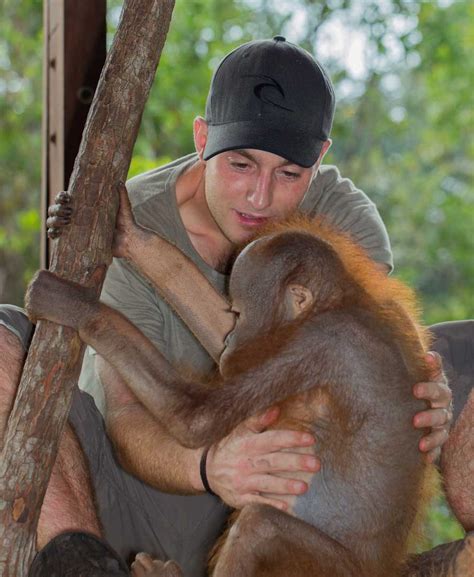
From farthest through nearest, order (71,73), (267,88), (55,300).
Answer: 1. (71,73)
2. (267,88)
3. (55,300)

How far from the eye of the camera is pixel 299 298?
2004mm

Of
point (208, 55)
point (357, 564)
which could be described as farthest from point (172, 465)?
point (208, 55)

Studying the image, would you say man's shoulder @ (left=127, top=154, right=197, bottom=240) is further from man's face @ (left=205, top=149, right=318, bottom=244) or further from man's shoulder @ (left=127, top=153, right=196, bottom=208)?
man's face @ (left=205, top=149, right=318, bottom=244)

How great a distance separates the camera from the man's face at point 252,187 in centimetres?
227

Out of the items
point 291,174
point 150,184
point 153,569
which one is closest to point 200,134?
Result: point 150,184

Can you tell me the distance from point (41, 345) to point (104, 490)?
2.52 feet

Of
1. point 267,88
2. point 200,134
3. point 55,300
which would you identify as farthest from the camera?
point 200,134

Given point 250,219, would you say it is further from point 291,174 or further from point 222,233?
point 222,233

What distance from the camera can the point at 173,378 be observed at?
1937 mm

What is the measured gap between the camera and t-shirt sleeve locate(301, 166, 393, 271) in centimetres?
261

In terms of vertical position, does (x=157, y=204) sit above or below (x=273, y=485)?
above

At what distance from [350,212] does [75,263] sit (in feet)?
3.35

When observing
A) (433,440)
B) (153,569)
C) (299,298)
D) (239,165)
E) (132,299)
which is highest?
(239,165)

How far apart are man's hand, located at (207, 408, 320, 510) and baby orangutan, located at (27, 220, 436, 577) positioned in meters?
0.04
